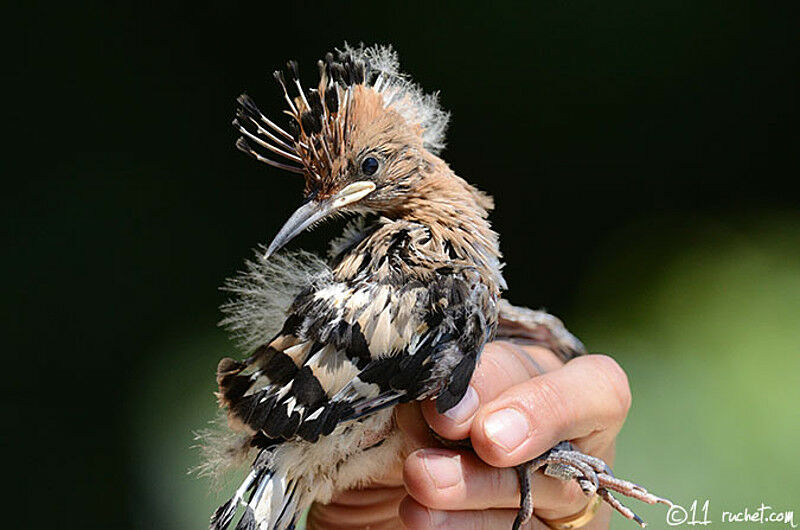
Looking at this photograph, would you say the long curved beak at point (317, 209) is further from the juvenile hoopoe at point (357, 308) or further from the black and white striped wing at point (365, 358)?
the black and white striped wing at point (365, 358)

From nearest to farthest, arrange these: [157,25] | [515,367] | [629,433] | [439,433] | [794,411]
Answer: [439,433] < [515,367] < [794,411] < [629,433] < [157,25]

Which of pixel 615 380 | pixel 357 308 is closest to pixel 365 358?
pixel 357 308

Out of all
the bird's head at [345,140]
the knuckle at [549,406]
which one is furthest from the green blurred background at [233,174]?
the bird's head at [345,140]

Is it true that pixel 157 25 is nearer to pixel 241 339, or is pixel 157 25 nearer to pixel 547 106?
pixel 547 106

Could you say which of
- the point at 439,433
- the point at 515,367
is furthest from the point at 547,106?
the point at 439,433


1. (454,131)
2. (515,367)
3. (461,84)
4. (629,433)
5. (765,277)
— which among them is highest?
(461,84)

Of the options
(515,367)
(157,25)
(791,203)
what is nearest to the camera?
(515,367)

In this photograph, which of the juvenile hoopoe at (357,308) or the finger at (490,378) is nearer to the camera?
the juvenile hoopoe at (357,308)
